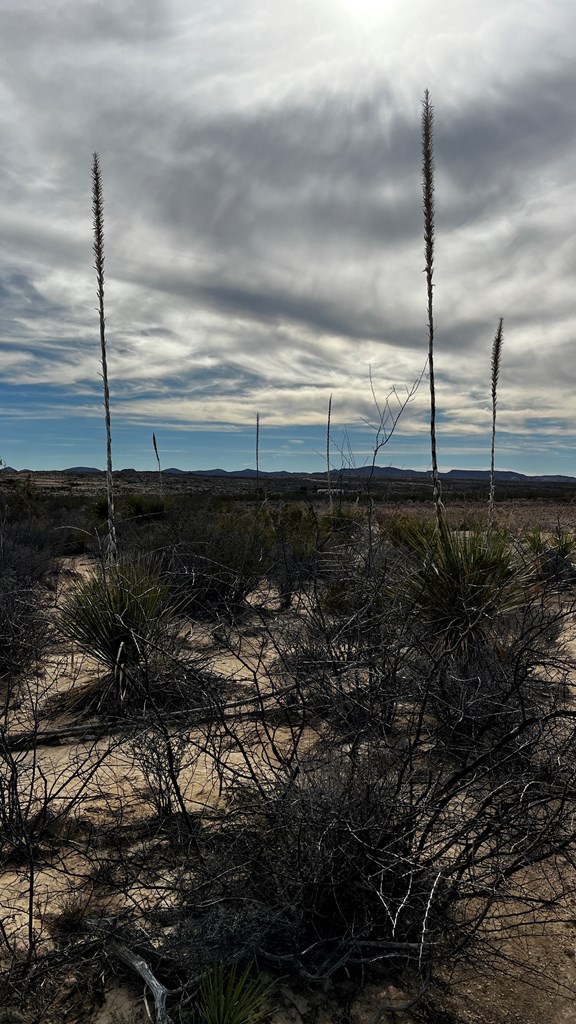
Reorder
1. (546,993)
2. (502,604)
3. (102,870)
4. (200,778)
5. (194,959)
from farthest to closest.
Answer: (502,604) → (200,778) → (102,870) → (546,993) → (194,959)

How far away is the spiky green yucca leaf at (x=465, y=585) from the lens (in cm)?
536

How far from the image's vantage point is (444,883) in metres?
2.62

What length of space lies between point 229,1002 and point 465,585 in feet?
12.7

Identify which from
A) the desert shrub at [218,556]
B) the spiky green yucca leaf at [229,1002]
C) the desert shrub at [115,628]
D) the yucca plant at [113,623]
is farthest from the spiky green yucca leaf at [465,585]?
the spiky green yucca leaf at [229,1002]

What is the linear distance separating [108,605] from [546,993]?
4.48m

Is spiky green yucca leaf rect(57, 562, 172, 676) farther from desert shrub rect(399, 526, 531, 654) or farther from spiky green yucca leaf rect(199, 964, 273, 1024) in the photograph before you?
spiky green yucca leaf rect(199, 964, 273, 1024)

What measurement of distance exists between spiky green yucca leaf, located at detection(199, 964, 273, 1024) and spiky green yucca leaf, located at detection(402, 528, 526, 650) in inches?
132

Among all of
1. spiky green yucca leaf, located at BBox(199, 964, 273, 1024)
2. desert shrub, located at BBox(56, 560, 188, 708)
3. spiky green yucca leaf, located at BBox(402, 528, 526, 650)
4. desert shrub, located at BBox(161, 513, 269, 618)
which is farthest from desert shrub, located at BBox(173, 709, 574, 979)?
desert shrub, located at BBox(161, 513, 269, 618)

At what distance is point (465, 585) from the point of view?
17.5 ft

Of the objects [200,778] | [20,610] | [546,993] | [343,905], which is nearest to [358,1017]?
[343,905]

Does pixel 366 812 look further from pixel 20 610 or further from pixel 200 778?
pixel 20 610

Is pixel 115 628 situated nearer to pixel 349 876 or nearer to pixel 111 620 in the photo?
pixel 111 620

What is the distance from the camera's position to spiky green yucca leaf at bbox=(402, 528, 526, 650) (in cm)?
536

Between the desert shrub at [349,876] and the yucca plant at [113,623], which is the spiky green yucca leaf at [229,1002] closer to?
the desert shrub at [349,876]
